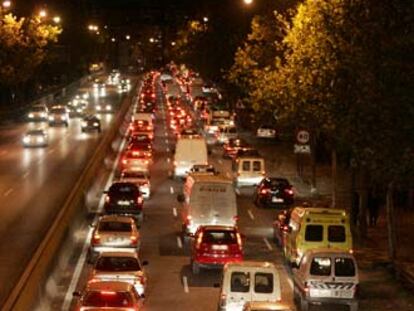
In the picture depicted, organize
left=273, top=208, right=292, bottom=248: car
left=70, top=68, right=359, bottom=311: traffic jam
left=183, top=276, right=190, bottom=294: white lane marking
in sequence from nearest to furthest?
left=70, top=68, right=359, bottom=311: traffic jam < left=183, top=276, right=190, bottom=294: white lane marking < left=273, top=208, right=292, bottom=248: car

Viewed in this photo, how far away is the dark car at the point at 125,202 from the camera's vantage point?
1662 inches

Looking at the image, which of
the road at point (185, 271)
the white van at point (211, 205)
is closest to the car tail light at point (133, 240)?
the road at point (185, 271)

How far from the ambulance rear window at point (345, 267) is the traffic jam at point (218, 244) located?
0.08 ft

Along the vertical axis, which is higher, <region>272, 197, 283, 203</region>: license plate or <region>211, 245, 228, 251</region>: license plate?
<region>211, 245, 228, 251</region>: license plate

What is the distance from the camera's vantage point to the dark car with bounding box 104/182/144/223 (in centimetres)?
4222

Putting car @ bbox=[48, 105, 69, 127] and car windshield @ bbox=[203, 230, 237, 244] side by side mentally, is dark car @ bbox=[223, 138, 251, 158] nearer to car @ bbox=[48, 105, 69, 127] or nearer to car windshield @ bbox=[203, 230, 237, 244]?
car @ bbox=[48, 105, 69, 127]

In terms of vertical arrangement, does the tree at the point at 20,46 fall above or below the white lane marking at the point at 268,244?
above

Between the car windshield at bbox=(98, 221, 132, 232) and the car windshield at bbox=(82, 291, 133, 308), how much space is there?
10.5 m

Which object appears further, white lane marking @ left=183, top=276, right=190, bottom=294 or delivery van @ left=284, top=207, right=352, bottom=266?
delivery van @ left=284, top=207, right=352, bottom=266

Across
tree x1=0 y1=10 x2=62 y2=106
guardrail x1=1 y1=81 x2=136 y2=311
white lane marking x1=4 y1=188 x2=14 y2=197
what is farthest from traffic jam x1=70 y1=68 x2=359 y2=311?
tree x1=0 y1=10 x2=62 y2=106

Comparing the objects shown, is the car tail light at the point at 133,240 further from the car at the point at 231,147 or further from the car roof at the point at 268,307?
the car at the point at 231,147

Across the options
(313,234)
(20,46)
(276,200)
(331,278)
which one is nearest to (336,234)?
(313,234)

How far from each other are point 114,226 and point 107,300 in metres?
11.0

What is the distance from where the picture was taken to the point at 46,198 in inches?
1853
